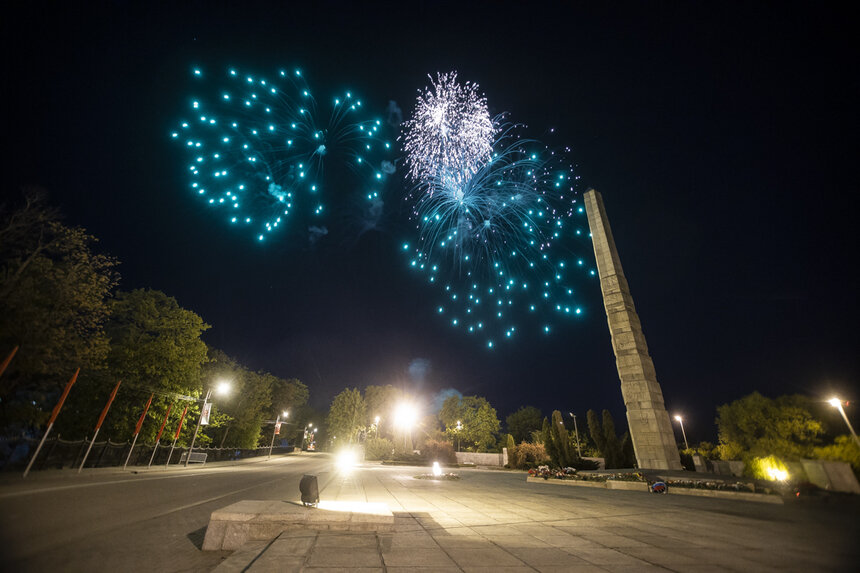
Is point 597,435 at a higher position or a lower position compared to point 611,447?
higher

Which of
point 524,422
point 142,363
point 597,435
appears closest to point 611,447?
point 597,435

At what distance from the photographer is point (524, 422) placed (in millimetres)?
78312

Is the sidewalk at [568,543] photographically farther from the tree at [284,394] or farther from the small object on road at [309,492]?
the tree at [284,394]

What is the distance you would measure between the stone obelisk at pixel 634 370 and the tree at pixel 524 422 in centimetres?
5963

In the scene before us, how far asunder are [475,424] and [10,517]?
189 ft

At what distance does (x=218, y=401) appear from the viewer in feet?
167

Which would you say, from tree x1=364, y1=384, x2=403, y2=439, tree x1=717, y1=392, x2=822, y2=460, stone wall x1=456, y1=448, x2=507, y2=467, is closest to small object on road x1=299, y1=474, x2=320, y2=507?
tree x1=717, y1=392, x2=822, y2=460

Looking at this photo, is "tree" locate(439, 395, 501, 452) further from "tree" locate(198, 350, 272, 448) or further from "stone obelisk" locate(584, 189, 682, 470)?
"stone obelisk" locate(584, 189, 682, 470)

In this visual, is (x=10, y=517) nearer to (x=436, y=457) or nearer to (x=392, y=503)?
(x=392, y=503)

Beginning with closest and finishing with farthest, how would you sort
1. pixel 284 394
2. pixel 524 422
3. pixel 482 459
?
pixel 482 459 → pixel 284 394 → pixel 524 422

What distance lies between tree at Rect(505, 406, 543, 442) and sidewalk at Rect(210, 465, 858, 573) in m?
73.3

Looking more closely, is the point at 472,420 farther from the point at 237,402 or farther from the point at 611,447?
the point at 237,402

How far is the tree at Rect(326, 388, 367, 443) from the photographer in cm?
7944

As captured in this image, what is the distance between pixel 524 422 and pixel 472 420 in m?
24.4
